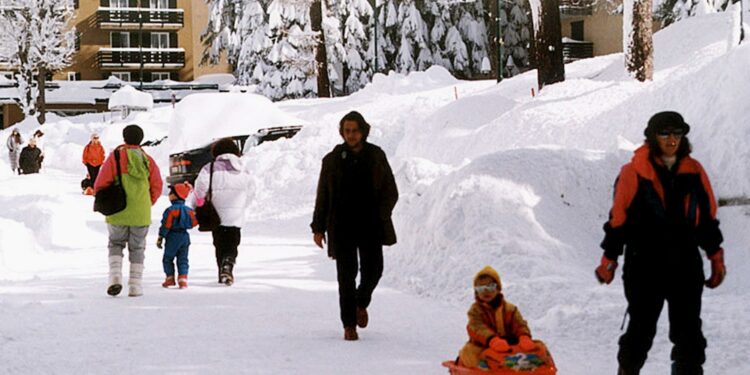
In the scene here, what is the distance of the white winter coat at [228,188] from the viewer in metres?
11.6

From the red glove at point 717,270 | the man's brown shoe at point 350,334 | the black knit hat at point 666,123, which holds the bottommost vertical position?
the man's brown shoe at point 350,334

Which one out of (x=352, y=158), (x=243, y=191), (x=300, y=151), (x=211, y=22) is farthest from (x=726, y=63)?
Result: (x=211, y=22)

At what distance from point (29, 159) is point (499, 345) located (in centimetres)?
2751

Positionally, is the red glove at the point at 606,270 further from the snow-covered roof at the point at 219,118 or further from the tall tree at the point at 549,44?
the snow-covered roof at the point at 219,118

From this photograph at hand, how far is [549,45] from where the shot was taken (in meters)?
24.9

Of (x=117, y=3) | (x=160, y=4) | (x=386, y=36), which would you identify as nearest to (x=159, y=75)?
(x=160, y=4)

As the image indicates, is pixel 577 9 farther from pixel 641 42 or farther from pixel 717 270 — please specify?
pixel 717 270

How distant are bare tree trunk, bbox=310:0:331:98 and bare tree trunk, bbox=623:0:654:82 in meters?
23.9

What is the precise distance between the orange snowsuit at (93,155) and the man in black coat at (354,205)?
58.3 feet

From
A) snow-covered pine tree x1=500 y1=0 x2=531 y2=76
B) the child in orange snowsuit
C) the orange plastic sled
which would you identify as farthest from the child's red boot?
snow-covered pine tree x1=500 y1=0 x2=531 y2=76

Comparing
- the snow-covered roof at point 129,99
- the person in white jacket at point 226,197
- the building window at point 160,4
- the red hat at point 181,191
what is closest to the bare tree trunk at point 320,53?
the snow-covered roof at point 129,99

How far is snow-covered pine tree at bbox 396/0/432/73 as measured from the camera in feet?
171

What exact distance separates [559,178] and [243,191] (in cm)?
374

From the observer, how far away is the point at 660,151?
18.4 ft
